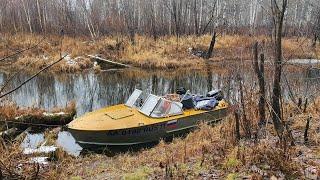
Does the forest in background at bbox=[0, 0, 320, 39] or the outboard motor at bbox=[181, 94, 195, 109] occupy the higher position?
the forest in background at bbox=[0, 0, 320, 39]

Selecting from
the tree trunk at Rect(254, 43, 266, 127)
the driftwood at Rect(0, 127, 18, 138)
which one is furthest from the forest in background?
the tree trunk at Rect(254, 43, 266, 127)

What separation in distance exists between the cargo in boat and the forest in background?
1934 centimetres

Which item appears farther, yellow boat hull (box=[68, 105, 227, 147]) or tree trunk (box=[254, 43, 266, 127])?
yellow boat hull (box=[68, 105, 227, 147])

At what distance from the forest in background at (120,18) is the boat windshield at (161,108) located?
19887 millimetres

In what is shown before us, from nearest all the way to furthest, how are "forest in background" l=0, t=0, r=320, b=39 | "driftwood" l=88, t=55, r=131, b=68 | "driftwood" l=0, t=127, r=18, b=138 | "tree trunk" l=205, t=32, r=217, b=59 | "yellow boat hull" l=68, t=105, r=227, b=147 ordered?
1. "yellow boat hull" l=68, t=105, r=227, b=147
2. "driftwood" l=0, t=127, r=18, b=138
3. "driftwood" l=88, t=55, r=131, b=68
4. "tree trunk" l=205, t=32, r=217, b=59
5. "forest in background" l=0, t=0, r=320, b=39

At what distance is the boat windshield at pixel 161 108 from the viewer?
43.0 feet

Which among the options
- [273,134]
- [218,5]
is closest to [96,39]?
[218,5]

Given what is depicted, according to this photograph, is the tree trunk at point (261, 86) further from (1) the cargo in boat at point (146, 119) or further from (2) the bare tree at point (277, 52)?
(1) the cargo in boat at point (146, 119)

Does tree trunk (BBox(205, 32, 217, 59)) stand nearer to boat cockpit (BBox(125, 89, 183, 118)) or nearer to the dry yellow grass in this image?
the dry yellow grass

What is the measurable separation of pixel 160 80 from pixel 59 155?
46.6 ft

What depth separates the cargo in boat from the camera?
12.0 metres

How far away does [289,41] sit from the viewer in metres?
33.9

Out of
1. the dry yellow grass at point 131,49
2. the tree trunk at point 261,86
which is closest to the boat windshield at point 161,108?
the tree trunk at point 261,86

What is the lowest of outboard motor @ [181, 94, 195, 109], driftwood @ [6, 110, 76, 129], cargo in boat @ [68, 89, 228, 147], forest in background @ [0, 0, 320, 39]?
driftwood @ [6, 110, 76, 129]
